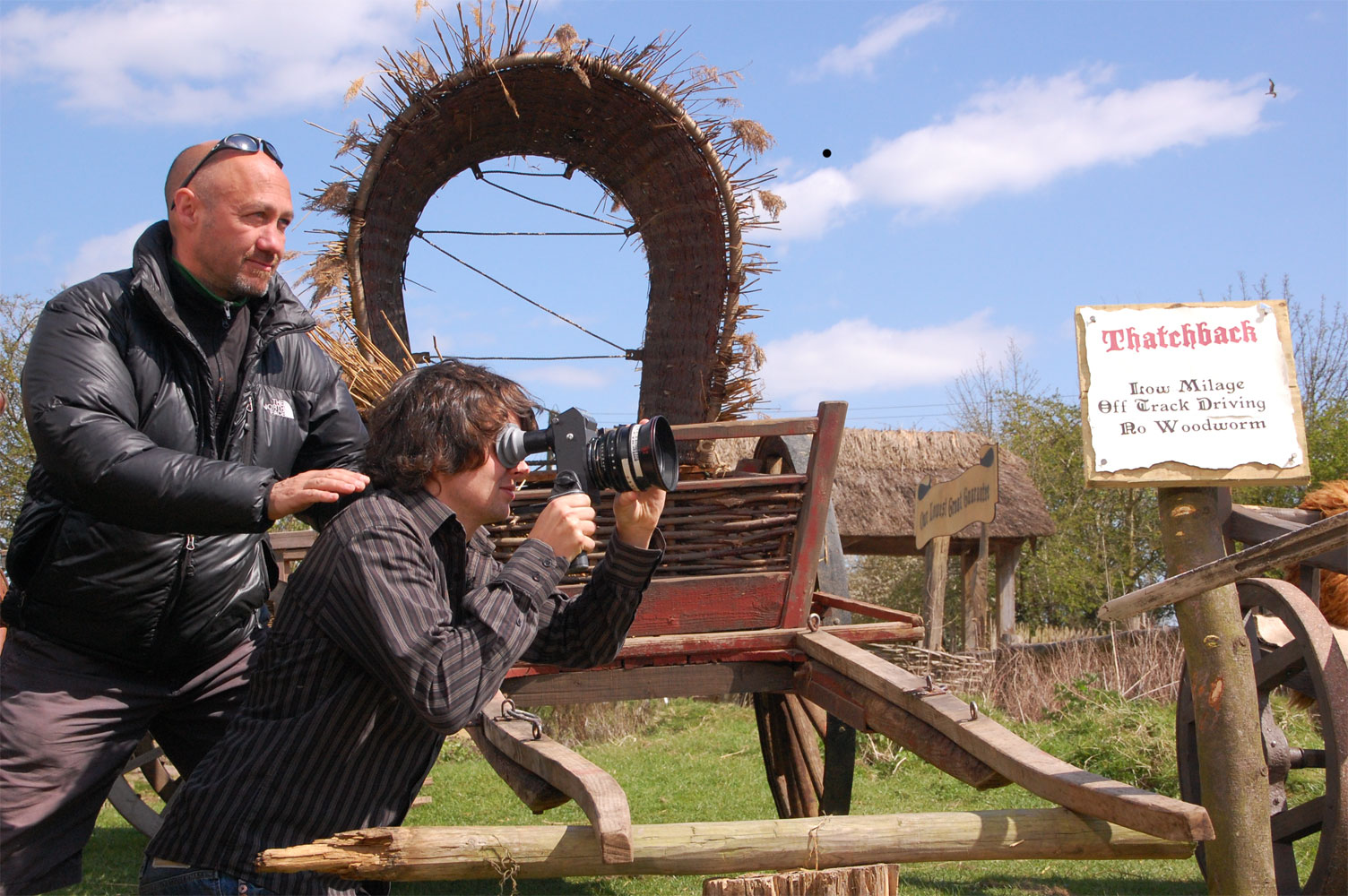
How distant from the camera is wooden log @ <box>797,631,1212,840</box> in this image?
6.48 feet

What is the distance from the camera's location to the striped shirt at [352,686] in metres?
1.73

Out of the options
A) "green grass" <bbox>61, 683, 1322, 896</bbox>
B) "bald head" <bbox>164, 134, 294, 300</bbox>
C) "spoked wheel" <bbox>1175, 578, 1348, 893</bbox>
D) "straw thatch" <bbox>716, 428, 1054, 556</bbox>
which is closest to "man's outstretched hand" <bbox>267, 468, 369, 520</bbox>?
"bald head" <bbox>164, 134, 294, 300</bbox>

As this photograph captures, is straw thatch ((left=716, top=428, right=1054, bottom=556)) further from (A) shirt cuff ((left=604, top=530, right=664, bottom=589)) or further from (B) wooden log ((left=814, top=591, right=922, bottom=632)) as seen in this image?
(A) shirt cuff ((left=604, top=530, right=664, bottom=589))

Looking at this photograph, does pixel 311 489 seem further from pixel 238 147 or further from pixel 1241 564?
pixel 1241 564

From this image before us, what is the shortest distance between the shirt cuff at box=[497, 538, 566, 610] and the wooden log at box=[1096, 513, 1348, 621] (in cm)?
127

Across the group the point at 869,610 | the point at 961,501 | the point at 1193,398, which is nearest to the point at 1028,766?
the point at 1193,398

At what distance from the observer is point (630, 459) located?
2010 mm

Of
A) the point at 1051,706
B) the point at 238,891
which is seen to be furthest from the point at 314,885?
the point at 1051,706

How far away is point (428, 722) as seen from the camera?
170 cm

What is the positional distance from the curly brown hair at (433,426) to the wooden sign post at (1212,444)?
1.83 meters

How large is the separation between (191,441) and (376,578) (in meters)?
0.70

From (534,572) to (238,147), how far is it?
3.77 ft

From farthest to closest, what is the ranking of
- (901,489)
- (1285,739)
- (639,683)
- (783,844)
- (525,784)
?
(901,489) < (1285,739) < (639,683) < (525,784) < (783,844)

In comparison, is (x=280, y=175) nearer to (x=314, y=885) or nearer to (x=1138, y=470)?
(x=314, y=885)
